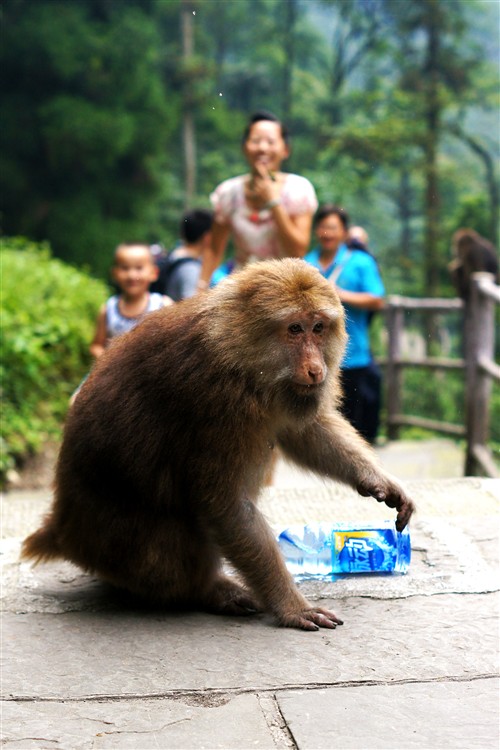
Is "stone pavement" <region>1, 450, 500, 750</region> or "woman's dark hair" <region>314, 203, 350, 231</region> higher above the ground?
"woman's dark hair" <region>314, 203, 350, 231</region>

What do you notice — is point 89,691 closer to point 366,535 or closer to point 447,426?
point 366,535

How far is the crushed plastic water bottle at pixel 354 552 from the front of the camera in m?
3.16

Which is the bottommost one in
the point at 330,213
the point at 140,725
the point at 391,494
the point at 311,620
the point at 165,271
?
the point at 140,725

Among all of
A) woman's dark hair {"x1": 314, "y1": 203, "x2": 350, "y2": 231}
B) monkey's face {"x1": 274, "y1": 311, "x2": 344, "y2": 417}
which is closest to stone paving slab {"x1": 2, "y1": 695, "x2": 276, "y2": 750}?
monkey's face {"x1": 274, "y1": 311, "x2": 344, "y2": 417}

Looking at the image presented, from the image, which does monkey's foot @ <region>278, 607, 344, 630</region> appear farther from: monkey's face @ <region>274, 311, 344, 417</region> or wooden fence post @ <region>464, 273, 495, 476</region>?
wooden fence post @ <region>464, 273, 495, 476</region>

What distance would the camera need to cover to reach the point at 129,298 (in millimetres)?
5180

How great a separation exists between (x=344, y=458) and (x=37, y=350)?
423 cm

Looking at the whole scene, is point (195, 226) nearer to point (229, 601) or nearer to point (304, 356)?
point (229, 601)

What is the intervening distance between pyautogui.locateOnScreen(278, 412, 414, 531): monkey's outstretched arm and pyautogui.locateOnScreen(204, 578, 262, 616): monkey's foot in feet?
1.48

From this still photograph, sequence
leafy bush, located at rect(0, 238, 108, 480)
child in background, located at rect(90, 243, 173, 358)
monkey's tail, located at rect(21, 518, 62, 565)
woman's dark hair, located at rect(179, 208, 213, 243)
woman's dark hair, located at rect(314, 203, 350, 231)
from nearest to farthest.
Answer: monkey's tail, located at rect(21, 518, 62, 565), child in background, located at rect(90, 243, 173, 358), woman's dark hair, located at rect(314, 203, 350, 231), woman's dark hair, located at rect(179, 208, 213, 243), leafy bush, located at rect(0, 238, 108, 480)

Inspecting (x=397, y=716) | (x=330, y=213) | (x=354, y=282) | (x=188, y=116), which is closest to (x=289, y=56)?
(x=188, y=116)

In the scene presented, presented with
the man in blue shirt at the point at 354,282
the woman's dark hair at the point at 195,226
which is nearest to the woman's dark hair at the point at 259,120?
the man in blue shirt at the point at 354,282

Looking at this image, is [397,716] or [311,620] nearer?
[397,716]

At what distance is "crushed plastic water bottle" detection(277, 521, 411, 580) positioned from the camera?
316cm
